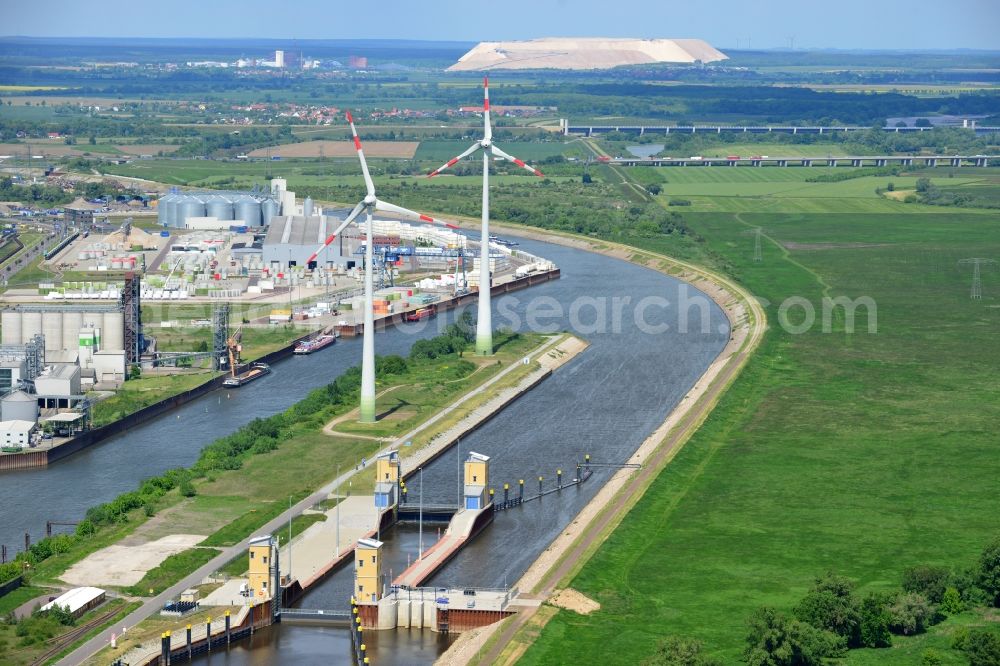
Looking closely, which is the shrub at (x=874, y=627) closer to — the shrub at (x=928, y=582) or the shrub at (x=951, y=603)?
the shrub at (x=951, y=603)

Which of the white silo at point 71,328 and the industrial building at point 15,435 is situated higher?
the white silo at point 71,328

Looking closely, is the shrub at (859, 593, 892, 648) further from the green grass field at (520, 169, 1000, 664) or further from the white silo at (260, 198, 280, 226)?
the white silo at (260, 198, 280, 226)

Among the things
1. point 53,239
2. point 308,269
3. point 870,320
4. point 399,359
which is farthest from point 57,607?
point 53,239

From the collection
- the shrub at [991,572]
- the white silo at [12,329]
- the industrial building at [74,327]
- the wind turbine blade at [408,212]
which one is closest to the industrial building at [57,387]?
the industrial building at [74,327]

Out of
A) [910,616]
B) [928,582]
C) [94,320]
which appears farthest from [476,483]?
[94,320]

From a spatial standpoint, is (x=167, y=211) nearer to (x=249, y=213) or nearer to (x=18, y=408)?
(x=249, y=213)

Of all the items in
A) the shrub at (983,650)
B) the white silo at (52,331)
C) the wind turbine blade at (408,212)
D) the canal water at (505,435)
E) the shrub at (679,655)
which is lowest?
the canal water at (505,435)
